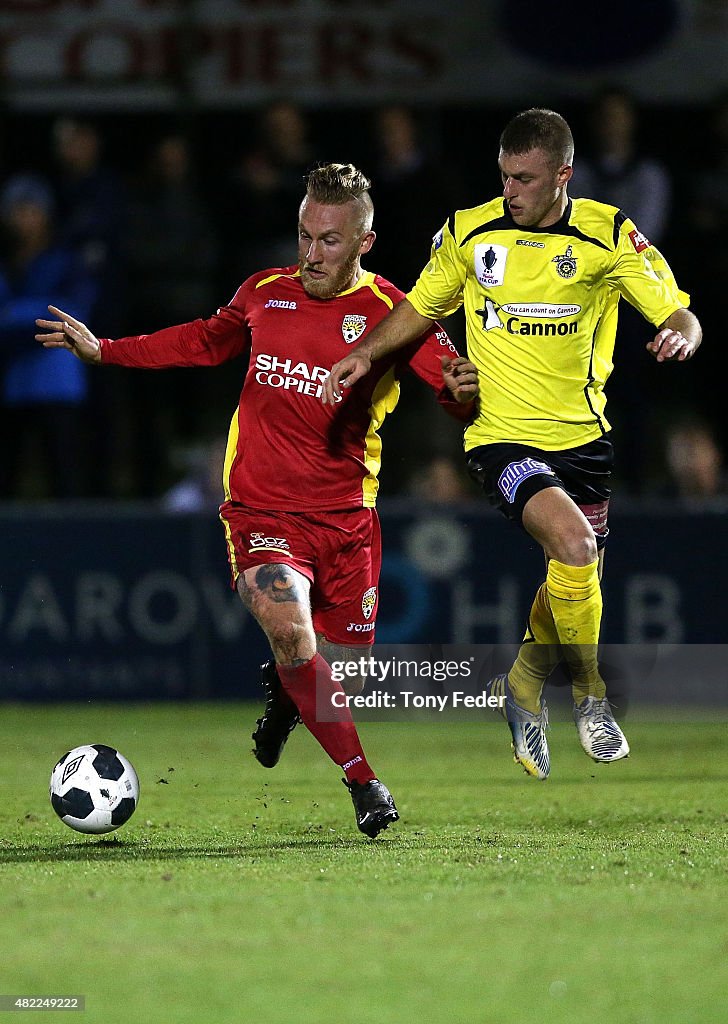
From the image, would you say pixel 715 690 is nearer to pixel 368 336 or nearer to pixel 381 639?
pixel 381 639

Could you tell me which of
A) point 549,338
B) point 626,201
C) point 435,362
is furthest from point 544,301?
point 626,201

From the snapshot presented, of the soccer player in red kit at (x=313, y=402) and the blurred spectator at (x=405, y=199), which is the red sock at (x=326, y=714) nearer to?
the soccer player in red kit at (x=313, y=402)

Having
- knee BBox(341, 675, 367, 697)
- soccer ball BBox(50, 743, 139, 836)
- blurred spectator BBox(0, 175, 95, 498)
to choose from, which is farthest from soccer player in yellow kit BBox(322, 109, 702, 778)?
blurred spectator BBox(0, 175, 95, 498)

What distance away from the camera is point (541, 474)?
647 cm

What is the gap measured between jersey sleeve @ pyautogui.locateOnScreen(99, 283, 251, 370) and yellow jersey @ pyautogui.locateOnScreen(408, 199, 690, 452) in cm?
78

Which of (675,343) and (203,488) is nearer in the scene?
(675,343)

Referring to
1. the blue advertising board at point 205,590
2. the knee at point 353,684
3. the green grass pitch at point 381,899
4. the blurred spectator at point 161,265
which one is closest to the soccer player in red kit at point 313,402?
the knee at point 353,684

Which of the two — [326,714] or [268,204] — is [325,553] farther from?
[268,204]

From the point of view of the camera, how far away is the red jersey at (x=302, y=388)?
676 cm

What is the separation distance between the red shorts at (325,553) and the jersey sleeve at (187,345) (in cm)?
63

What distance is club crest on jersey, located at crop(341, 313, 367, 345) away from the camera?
6.79 metres

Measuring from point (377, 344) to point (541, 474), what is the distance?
790 millimetres

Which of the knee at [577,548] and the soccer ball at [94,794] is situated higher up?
the knee at [577,548]

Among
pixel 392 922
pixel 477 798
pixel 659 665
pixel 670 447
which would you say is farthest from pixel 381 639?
pixel 392 922
